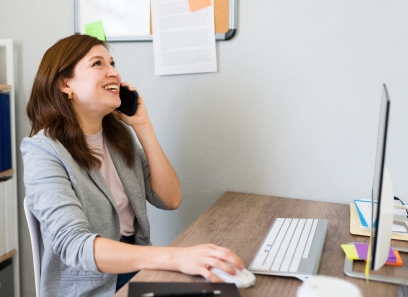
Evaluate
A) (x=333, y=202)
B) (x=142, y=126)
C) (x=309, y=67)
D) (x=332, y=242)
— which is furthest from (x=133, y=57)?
(x=332, y=242)

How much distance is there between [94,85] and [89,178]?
0.93ft

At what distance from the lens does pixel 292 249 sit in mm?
1107

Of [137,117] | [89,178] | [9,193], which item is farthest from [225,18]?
[9,193]

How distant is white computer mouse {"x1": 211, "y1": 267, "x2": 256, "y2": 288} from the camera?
919 millimetres

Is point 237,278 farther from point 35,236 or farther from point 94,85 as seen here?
point 94,85

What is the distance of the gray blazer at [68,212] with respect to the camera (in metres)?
1.08

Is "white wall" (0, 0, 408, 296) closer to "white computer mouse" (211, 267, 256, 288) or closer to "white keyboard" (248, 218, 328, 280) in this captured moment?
"white keyboard" (248, 218, 328, 280)

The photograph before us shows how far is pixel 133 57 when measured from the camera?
181 cm

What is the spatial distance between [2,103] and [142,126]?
676mm

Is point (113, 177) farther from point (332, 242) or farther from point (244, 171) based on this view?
point (332, 242)

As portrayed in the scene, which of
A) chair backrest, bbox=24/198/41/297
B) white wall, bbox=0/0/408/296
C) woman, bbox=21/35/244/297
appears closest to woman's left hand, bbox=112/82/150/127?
woman, bbox=21/35/244/297

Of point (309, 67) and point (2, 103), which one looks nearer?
point (309, 67)

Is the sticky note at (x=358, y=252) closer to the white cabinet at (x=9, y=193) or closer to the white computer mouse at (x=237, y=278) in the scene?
the white computer mouse at (x=237, y=278)

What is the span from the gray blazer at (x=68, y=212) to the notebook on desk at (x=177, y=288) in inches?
7.3
